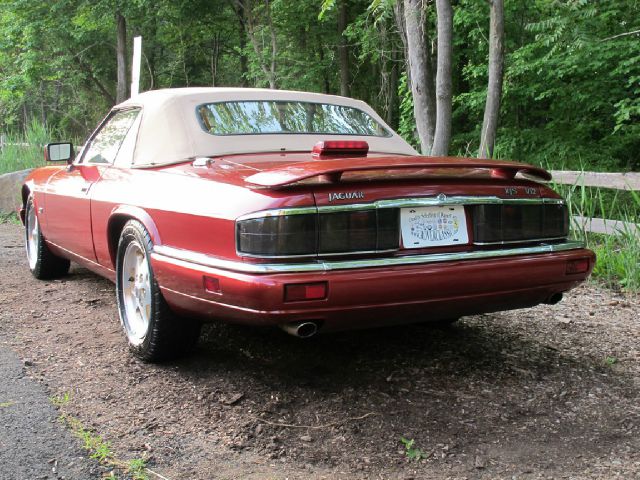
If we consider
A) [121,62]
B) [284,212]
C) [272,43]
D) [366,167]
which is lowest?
[284,212]

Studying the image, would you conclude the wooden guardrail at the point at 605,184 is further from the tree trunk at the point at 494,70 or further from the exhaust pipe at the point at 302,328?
the exhaust pipe at the point at 302,328

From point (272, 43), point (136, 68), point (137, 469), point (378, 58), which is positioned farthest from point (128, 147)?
point (272, 43)

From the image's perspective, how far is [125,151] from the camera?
13.3 feet

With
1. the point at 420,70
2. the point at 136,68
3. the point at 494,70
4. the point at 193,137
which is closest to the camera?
the point at 193,137

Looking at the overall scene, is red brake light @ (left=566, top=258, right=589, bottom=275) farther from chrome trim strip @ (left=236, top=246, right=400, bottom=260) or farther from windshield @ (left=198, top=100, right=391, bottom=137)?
windshield @ (left=198, top=100, right=391, bottom=137)

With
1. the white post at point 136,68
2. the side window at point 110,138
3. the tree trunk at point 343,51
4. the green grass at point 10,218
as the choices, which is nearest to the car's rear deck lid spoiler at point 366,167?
the side window at point 110,138

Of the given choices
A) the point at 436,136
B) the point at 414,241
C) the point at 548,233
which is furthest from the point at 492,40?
the point at 414,241

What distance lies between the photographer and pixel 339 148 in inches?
126

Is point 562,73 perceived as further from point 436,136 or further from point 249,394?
point 249,394

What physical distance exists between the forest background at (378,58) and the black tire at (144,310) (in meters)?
5.19

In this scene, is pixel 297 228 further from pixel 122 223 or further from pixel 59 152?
pixel 59 152

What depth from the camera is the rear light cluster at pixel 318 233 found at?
262cm

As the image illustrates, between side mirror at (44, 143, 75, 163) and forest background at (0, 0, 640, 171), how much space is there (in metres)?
4.29

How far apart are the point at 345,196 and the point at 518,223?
0.95m
